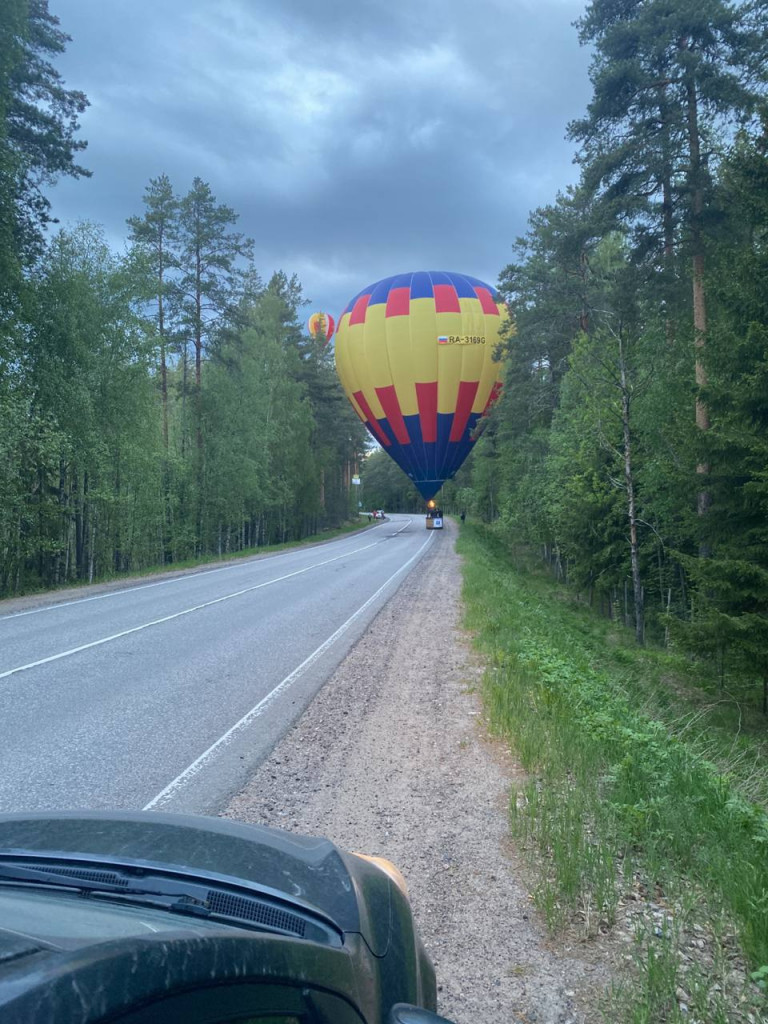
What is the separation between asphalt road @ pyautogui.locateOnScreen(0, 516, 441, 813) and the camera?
4973 millimetres

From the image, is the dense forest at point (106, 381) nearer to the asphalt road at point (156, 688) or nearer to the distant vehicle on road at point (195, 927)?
the asphalt road at point (156, 688)

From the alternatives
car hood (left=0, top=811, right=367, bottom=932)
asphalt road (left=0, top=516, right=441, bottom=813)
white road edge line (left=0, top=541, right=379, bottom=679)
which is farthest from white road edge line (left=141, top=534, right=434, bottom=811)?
white road edge line (left=0, top=541, right=379, bottom=679)

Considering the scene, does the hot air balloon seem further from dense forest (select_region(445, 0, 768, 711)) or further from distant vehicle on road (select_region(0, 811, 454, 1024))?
distant vehicle on road (select_region(0, 811, 454, 1024))

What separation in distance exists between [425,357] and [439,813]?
35.3 metres

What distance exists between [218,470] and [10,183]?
18.4 metres

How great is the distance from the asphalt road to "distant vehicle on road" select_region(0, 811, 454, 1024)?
2657 mm

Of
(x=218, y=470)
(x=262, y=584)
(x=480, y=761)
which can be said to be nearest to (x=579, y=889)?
(x=480, y=761)

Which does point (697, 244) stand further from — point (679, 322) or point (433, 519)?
point (433, 519)

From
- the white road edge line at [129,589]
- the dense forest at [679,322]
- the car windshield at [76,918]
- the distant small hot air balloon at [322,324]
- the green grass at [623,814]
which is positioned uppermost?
the distant small hot air balloon at [322,324]

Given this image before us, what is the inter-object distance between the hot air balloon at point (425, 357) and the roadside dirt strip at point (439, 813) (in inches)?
1230

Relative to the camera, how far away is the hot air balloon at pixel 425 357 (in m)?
38.1

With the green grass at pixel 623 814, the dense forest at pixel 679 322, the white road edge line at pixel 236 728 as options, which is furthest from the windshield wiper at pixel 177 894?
the dense forest at pixel 679 322

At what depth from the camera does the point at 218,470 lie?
104 ft

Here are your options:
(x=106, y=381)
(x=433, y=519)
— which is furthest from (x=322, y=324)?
(x=106, y=381)
